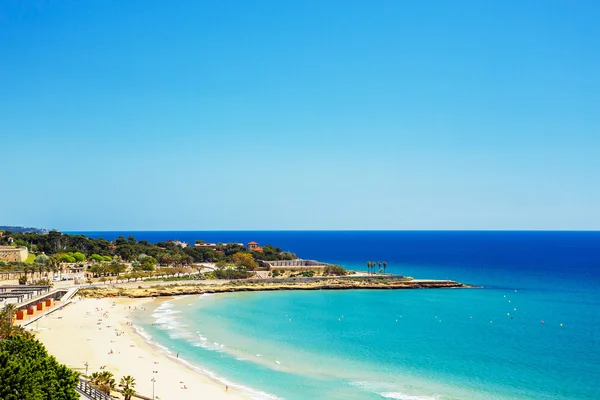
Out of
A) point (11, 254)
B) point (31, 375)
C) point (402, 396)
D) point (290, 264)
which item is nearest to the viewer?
point (31, 375)

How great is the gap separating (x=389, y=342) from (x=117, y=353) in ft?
79.1

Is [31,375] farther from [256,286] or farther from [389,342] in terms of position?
[256,286]

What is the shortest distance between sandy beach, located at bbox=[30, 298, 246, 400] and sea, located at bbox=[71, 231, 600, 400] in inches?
63.3

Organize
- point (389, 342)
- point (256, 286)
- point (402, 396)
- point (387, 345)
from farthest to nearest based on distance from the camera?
point (256, 286) < point (389, 342) < point (387, 345) < point (402, 396)

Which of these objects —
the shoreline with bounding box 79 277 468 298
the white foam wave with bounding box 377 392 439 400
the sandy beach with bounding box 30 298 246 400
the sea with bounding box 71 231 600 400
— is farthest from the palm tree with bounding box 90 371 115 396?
the shoreline with bounding box 79 277 468 298

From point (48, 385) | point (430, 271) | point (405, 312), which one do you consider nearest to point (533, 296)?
point (405, 312)

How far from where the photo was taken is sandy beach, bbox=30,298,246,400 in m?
31.6

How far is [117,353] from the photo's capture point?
3994cm

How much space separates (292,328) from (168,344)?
13.7 m

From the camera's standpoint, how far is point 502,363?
3959 cm

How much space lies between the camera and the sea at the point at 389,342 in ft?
109

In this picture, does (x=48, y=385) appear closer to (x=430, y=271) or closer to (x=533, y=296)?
(x=533, y=296)

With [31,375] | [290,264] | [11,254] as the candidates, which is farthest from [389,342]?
[11,254]

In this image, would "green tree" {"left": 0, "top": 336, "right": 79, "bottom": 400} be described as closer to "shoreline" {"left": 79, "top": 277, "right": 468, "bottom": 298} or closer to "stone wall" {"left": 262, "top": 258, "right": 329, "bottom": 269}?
"shoreline" {"left": 79, "top": 277, "right": 468, "bottom": 298}
